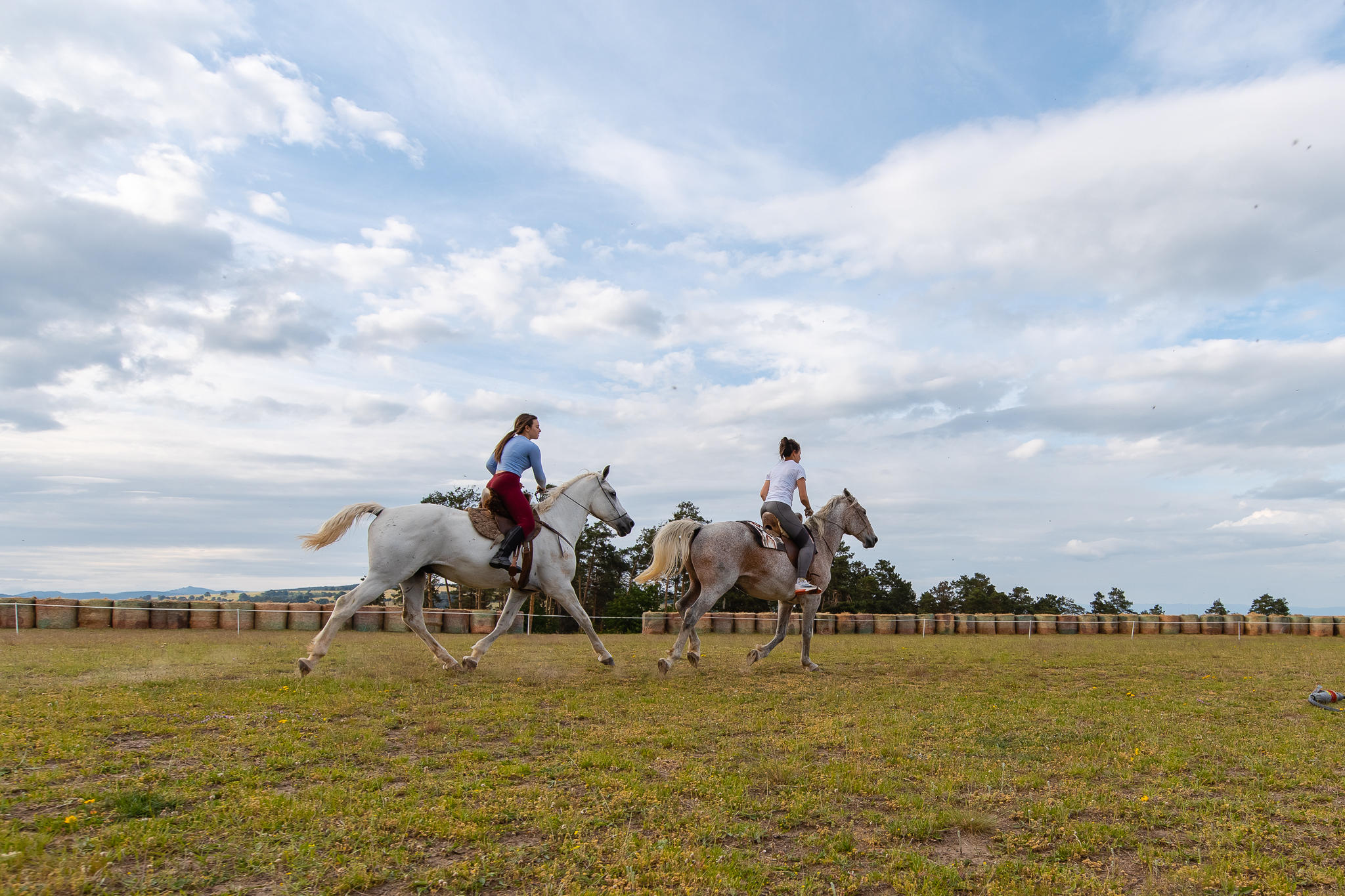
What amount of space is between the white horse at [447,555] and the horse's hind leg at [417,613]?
0.01m

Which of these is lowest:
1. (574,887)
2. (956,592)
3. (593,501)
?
(956,592)

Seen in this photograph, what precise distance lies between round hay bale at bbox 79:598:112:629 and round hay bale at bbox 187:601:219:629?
6.55ft

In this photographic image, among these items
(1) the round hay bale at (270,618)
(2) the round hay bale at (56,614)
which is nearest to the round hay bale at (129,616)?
(2) the round hay bale at (56,614)

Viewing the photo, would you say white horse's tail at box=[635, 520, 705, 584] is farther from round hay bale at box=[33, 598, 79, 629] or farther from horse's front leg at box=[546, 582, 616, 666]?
round hay bale at box=[33, 598, 79, 629]

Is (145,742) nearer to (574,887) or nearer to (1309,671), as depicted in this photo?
(574,887)

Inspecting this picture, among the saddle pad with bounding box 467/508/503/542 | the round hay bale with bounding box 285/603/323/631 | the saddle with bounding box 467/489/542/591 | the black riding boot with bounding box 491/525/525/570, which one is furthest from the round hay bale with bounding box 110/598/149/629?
the black riding boot with bounding box 491/525/525/570

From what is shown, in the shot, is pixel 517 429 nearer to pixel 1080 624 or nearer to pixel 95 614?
pixel 95 614

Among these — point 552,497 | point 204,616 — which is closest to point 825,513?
point 552,497

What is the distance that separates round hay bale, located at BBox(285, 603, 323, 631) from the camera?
23703 mm

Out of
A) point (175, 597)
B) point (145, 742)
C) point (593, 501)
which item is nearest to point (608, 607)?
point (175, 597)

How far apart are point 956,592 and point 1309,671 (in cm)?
4746

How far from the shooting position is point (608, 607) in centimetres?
4234

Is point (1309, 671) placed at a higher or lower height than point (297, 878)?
lower

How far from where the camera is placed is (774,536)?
35.2 ft
